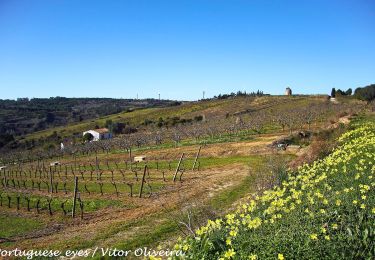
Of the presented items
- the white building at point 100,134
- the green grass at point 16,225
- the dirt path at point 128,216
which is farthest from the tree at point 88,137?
the green grass at point 16,225

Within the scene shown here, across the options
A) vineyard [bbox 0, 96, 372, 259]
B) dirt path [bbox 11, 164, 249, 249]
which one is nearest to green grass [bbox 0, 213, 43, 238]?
vineyard [bbox 0, 96, 372, 259]

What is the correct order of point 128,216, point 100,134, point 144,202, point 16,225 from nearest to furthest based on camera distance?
point 128,216 → point 16,225 → point 144,202 → point 100,134

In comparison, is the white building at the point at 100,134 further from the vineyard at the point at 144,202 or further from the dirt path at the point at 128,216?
the dirt path at the point at 128,216

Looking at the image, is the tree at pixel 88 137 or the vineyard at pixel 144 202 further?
the tree at pixel 88 137

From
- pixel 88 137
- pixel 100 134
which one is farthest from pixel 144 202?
pixel 88 137

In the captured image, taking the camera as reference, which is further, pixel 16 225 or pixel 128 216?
pixel 16 225

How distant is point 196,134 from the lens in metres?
65.7

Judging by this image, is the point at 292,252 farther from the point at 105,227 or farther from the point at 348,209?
the point at 105,227

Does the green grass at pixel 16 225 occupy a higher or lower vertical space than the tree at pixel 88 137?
higher

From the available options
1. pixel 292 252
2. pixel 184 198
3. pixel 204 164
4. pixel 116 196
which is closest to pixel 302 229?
pixel 292 252

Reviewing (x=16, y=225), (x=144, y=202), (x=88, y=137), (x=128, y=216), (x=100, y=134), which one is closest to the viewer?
(x=128, y=216)

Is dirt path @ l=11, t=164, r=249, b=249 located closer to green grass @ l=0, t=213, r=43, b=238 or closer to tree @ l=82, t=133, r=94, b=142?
green grass @ l=0, t=213, r=43, b=238

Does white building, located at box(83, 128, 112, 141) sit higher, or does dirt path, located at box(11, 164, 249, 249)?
dirt path, located at box(11, 164, 249, 249)

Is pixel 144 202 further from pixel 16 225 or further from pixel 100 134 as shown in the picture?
pixel 100 134
